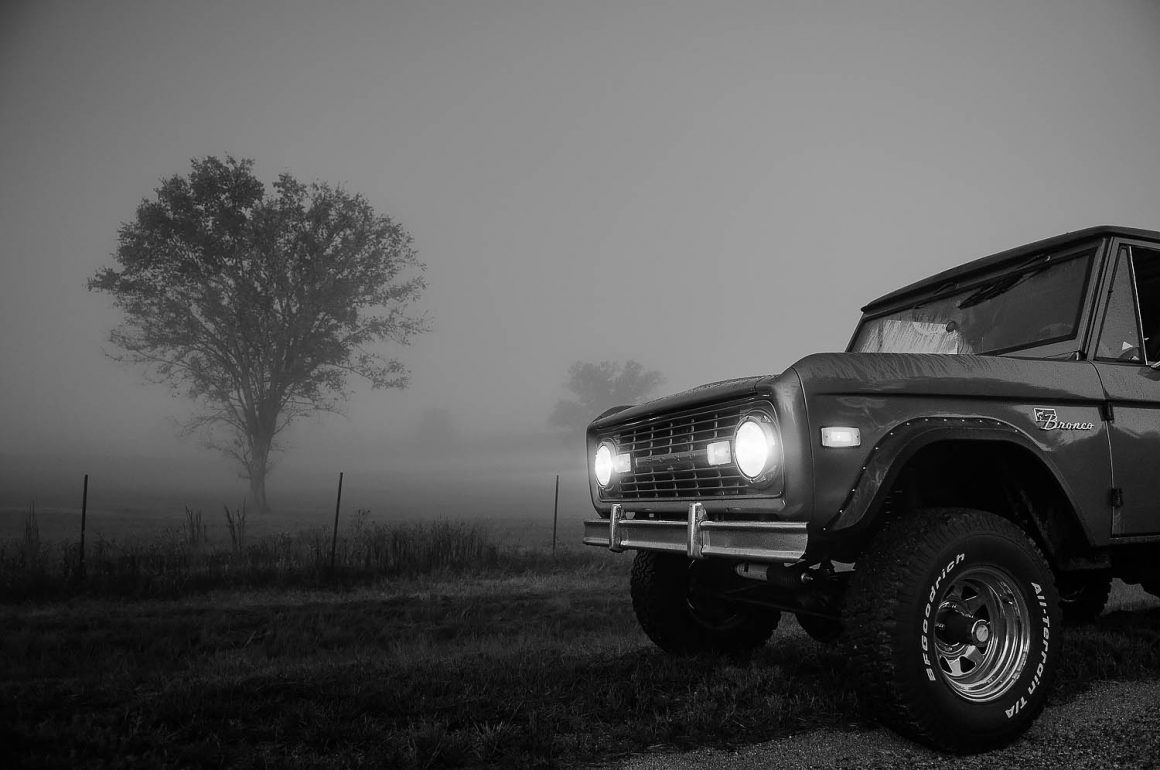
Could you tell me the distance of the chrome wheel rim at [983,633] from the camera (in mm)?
3086

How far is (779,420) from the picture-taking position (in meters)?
3.08

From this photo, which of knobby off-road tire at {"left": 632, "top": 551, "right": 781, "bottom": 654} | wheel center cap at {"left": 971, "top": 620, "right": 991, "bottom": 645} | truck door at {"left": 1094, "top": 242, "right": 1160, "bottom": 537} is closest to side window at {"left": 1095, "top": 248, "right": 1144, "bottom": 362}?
truck door at {"left": 1094, "top": 242, "right": 1160, "bottom": 537}

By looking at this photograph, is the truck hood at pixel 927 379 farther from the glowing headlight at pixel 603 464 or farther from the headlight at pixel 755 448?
the glowing headlight at pixel 603 464

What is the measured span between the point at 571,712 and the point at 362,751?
0.96m

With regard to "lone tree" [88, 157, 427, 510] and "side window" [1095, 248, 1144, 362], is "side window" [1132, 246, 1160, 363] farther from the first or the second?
"lone tree" [88, 157, 427, 510]

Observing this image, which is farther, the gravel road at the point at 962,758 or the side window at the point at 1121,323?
the side window at the point at 1121,323

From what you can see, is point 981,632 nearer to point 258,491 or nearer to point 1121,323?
point 1121,323

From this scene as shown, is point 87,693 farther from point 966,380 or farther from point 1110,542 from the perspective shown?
point 1110,542

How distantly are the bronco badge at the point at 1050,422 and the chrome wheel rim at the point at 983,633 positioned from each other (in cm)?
74

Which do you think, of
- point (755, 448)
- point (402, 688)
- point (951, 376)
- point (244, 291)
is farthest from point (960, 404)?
point (244, 291)

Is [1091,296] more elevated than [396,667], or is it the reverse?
[1091,296]

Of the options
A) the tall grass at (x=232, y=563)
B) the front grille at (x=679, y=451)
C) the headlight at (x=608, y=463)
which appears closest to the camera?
the front grille at (x=679, y=451)

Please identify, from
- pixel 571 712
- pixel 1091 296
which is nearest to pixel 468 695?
pixel 571 712

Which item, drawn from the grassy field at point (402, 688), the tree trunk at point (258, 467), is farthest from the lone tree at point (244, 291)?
the grassy field at point (402, 688)
